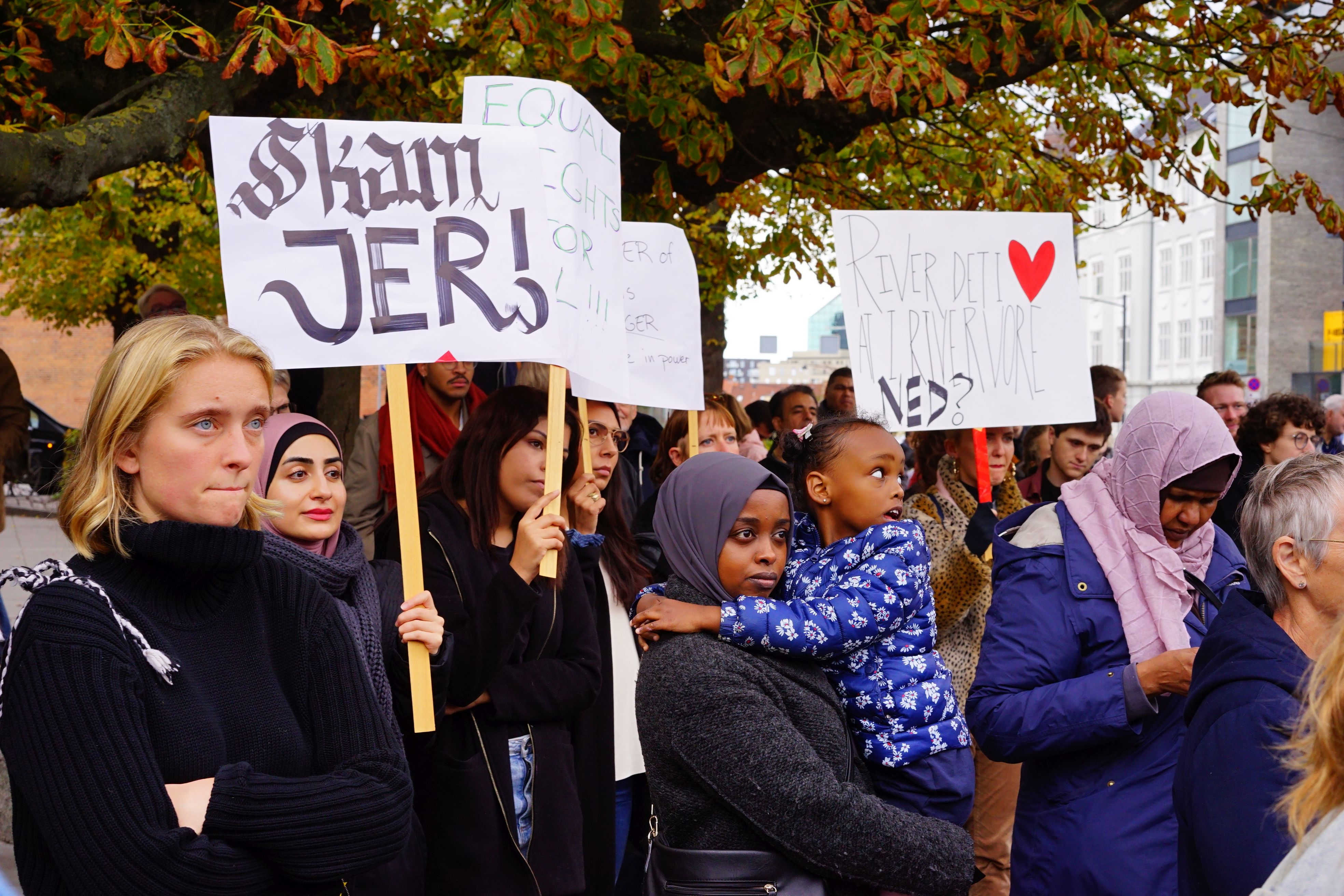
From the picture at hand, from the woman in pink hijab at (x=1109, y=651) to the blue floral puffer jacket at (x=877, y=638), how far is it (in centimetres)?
22

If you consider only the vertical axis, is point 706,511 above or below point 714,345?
below

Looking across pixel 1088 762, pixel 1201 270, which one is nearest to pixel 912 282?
pixel 1088 762

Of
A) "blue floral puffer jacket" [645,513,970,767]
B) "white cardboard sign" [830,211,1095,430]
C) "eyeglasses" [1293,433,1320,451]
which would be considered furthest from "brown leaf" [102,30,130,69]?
"eyeglasses" [1293,433,1320,451]

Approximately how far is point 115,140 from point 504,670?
2.87 m

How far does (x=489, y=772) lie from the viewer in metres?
3.41

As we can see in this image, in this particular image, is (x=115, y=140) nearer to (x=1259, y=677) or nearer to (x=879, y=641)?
(x=879, y=641)

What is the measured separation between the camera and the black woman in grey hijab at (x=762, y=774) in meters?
2.45

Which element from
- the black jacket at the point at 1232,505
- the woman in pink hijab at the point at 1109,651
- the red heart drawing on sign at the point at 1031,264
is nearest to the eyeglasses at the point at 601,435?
the red heart drawing on sign at the point at 1031,264

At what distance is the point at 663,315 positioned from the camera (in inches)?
202

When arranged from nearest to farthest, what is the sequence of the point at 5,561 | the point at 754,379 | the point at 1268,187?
the point at 1268,187
the point at 5,561
the point at 754,379

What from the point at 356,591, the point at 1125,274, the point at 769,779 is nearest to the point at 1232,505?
the point at 769,779

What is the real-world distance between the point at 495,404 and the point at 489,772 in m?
1.05

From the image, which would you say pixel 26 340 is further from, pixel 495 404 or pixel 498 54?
pixel 495 404

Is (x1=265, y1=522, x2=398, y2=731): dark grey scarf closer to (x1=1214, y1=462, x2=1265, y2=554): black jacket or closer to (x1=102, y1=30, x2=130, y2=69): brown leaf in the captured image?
(x1=102, y1=30, x2=130, y2=69): brown leaf
